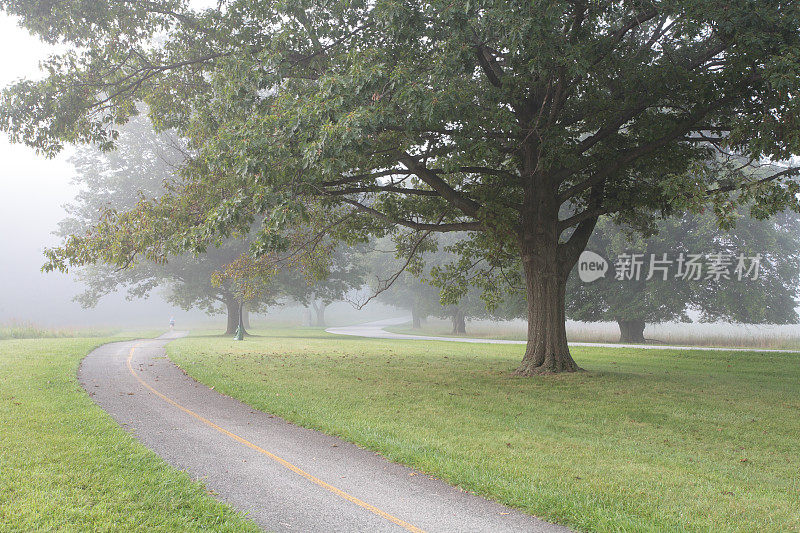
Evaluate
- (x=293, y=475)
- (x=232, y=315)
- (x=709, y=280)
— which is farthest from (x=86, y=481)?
(x=232, y=315)

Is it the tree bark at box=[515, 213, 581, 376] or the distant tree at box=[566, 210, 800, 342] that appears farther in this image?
the distant tree at box=[566, 210, 800, 342]

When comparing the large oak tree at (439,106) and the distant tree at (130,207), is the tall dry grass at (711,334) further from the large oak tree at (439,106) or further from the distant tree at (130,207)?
the distant tree at (130,207)

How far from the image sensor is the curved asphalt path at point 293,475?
4461 millimetres

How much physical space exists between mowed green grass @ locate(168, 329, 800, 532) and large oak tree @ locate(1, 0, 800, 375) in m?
2.93

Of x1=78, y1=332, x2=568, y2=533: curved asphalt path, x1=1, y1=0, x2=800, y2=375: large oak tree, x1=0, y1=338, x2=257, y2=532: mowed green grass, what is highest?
x1=1, y1=0, x2=800, y2=375: large oak tree

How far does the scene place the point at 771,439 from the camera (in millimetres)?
7387

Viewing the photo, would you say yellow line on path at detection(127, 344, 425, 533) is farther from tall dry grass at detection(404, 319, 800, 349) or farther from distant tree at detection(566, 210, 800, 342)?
tall dry grass at detection(404, 319, 800, 349)

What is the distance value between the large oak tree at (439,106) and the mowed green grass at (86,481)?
450cm

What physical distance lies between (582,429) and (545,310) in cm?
567

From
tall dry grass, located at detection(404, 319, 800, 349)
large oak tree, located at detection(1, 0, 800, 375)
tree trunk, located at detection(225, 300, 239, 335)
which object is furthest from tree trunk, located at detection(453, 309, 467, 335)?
large oak tree, located at detection(1, 0, 800, 375)

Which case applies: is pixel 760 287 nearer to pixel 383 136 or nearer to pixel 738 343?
pixel 738 343

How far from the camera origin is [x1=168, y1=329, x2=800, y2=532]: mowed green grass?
4.82m

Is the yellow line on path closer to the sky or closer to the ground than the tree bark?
closer to the ground

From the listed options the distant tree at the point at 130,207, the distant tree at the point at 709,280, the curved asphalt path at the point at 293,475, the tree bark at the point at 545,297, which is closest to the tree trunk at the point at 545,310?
the tree bark at the point at 545,297
